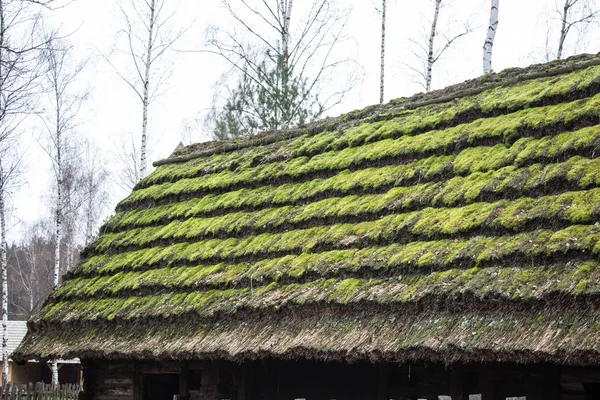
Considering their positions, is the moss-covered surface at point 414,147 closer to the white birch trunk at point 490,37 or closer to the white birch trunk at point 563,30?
the white birch trunk at point 490,37

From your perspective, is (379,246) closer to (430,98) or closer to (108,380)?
(430,98)

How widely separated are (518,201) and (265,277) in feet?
11.4

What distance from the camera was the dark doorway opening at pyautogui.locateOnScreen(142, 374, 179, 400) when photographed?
45.2 ft

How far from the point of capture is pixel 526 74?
477 inches

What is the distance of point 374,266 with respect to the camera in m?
9.91

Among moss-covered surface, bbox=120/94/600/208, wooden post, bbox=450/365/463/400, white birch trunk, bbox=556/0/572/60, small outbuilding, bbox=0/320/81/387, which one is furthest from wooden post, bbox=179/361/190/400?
small outbuilding, bbox=0/320/81/387

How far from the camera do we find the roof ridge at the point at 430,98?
12.0 metres

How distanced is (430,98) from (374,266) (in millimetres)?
4516

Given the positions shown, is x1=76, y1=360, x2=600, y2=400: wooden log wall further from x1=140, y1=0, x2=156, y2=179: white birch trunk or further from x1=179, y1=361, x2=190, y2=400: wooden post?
x1=140, y1=0, x2=156, y2=179: white birch trunk

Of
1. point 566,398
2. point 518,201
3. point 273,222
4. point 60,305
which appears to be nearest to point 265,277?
point 273,222

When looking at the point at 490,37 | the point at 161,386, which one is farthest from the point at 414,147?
the point at 490,37

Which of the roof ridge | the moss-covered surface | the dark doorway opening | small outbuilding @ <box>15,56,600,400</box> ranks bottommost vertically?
the dark doorway opening

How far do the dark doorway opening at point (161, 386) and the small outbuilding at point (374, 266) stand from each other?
4 cm

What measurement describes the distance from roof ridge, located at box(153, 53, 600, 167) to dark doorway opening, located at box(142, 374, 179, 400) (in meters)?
4.38
